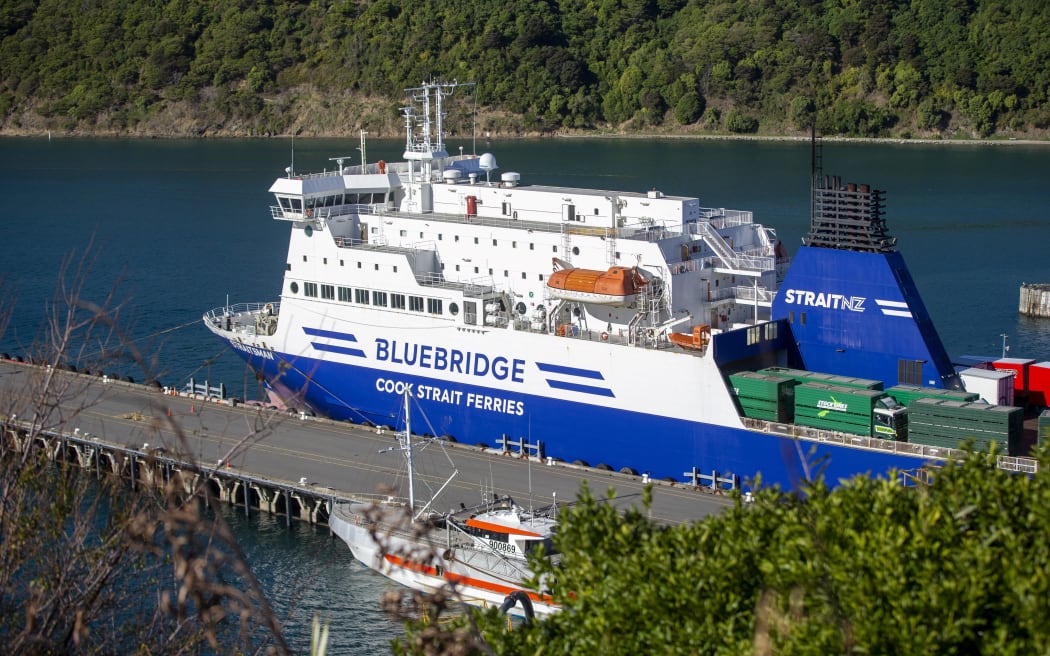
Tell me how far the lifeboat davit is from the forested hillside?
72466 mm

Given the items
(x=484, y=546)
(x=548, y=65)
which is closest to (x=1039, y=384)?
(x=484, y=546)

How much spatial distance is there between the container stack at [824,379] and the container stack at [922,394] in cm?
46

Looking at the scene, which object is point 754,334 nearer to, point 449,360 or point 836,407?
point 836,407

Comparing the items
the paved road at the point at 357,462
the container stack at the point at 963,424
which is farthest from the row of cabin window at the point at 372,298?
the container stack at the point at 963,424

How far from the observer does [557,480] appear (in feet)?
90.2

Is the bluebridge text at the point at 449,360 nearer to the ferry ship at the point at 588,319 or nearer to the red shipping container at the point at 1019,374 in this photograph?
the ferry ship at the point at 588,319

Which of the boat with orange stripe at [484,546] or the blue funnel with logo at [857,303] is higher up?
the blue funnel with logo at [857,303]

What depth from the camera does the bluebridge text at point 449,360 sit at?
29172 mm

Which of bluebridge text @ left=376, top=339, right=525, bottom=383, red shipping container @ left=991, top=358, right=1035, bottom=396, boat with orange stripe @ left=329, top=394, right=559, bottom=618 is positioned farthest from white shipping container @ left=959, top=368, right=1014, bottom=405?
bluebridge text @ left=376, top=339, right=525, bottom=383

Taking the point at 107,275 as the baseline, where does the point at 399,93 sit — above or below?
above

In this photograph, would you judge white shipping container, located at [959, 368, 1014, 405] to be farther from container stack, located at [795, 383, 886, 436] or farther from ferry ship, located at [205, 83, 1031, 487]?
container stack, located at [795, 383, 886, 436]

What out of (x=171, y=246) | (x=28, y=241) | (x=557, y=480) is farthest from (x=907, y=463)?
(x=28, y=241)

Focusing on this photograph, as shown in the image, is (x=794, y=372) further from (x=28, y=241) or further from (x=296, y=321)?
(x=28, y=241)

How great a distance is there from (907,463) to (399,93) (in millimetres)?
88719
